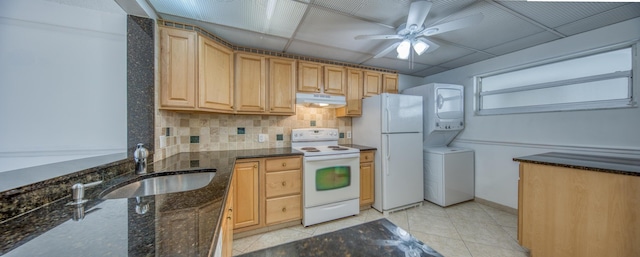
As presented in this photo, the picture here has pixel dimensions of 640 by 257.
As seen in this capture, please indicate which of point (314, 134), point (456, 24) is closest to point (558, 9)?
point (456, 24)

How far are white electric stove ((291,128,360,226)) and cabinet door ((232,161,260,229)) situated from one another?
1.77 feet

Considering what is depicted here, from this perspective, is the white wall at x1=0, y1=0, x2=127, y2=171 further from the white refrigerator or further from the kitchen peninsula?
the kitchen peninsula

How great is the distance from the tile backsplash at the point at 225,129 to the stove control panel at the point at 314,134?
127 mm

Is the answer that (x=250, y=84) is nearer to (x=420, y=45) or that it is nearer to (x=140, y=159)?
(x=140, y=159)

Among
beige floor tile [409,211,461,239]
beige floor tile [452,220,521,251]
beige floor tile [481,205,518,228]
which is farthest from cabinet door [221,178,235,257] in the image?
beige floor tile [481,205,518,228]

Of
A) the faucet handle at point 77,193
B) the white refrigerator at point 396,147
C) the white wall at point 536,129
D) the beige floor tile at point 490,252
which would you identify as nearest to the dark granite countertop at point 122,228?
the faucet handle at point 77,193

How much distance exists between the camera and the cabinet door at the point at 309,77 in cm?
264

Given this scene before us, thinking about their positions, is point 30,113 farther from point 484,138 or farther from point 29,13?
point 484,138

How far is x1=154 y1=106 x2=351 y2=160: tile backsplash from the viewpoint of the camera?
1.95 m

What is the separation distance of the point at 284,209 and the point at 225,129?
123cm

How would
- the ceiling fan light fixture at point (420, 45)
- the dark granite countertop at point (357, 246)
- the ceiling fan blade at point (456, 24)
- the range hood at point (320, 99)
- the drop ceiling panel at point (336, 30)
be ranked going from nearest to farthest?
the dark granite countertop at point (357, 246)
the ceiling fan blade at point (456, 24)
the drop ceiling panel at point (336, 30)
the ceiling fan light fixture at point (420, 45)
the range hood at point (320, 99)

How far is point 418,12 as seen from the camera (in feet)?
4.94

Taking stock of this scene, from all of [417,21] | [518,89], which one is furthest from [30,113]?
[518,89]

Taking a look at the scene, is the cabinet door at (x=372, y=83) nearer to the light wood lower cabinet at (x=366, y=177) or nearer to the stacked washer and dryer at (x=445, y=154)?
the stacked washer and dryer at (x=445, y=154)
